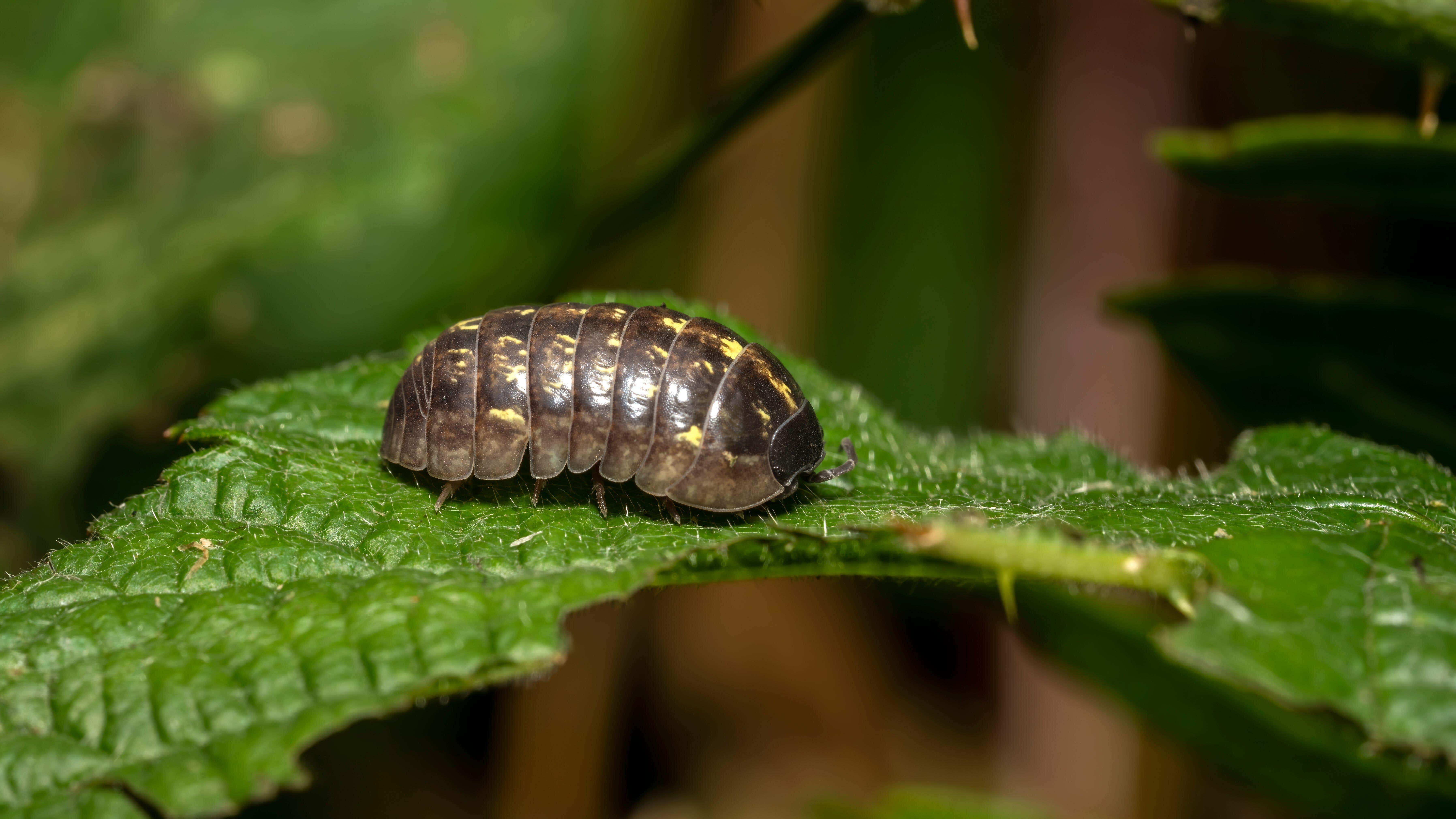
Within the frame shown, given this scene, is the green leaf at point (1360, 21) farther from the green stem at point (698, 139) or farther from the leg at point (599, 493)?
the leg at point (599, 493)

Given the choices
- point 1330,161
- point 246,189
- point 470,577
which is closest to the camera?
point 470,577

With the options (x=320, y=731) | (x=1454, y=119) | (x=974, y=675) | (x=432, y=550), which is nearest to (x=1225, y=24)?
(x=1454, y=119)

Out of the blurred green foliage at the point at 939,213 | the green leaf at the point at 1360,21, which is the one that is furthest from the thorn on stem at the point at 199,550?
the blurred green foliage at the point at 939,213

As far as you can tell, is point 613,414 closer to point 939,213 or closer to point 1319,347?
point 1319,347

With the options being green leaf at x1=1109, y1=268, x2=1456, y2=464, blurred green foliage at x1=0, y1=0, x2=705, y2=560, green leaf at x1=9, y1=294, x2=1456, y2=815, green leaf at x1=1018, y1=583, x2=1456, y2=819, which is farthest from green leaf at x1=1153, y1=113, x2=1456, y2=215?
blurred green foliage at x1=0, y1=0, x2=705, y2=560

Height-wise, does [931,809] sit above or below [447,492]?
below

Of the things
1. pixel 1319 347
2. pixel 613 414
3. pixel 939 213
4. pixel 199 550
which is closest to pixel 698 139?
pixel 613 414

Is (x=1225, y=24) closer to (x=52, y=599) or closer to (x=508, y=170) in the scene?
(x=508, y=170)
